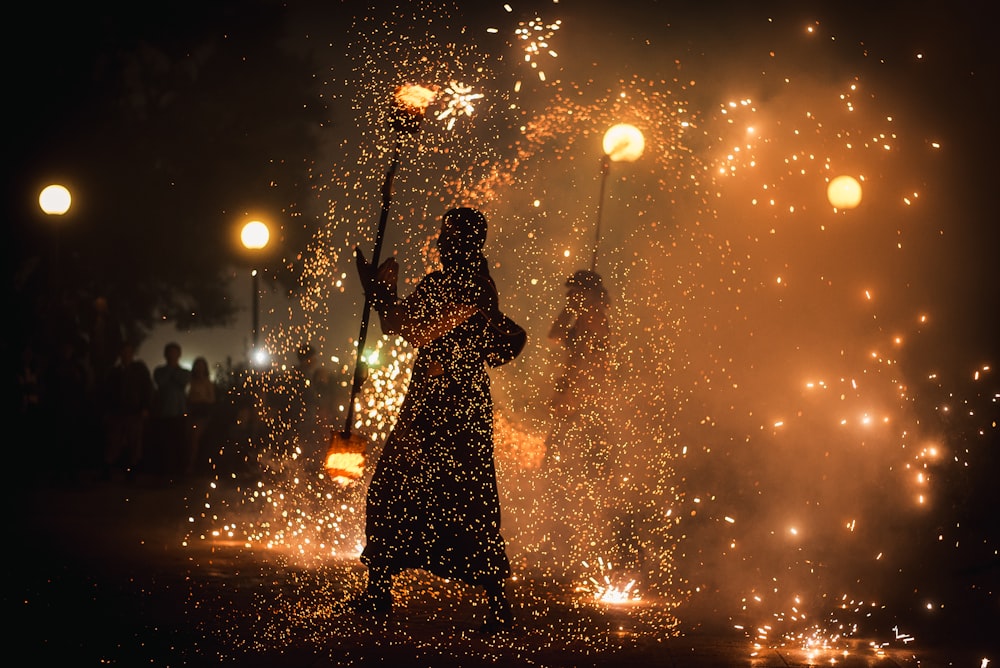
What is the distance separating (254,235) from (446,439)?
12.0m

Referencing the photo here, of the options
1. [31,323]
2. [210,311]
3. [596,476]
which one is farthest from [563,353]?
[210,311]

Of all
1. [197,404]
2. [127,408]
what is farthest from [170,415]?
[127,408]

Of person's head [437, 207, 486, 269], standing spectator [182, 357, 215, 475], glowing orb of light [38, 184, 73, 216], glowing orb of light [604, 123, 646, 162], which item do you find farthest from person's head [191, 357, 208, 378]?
person's head [437, 207, 486, 269]

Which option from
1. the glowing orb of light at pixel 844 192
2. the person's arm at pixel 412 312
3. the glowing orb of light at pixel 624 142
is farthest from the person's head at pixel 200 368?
the person's arm at pixel 412 312

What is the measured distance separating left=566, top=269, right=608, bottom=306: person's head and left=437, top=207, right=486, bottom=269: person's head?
8.52 ft

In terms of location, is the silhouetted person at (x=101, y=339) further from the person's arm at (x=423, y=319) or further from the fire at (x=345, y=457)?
the person's arm at (x=423, y=319)

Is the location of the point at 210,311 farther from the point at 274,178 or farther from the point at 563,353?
the point at 563,353

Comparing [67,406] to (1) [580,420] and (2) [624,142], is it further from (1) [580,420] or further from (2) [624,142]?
(2) [624,142]

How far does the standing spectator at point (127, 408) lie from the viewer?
48.8 feet

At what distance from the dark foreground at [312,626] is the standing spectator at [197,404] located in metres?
8.56

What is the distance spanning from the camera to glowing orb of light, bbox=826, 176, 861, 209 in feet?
25.2

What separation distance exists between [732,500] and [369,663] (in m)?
3.96

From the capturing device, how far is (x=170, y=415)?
52.7 feet

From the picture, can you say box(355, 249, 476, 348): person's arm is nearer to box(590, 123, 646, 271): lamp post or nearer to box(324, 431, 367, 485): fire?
box(324, 431, 367, 485): fire
